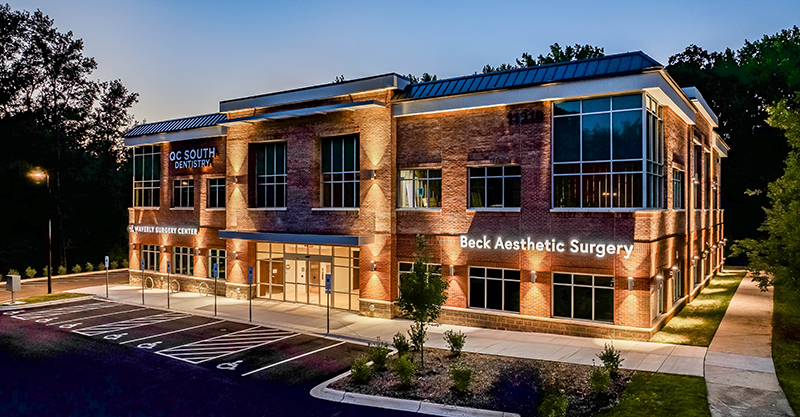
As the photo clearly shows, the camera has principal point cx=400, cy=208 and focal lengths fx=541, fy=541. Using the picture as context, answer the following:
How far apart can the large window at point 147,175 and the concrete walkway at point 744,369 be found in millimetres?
35289

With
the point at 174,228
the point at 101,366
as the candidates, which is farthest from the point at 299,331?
the point at 174,228

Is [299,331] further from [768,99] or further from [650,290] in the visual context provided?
[768,99]

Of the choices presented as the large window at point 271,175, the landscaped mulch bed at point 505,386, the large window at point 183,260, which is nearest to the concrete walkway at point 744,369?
the landscaped mulch bed at point 505,386

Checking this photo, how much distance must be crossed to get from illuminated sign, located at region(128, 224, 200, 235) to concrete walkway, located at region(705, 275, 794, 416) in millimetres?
29781

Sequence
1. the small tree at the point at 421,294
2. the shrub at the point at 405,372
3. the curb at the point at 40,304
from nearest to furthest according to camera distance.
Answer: the shrub at the point at 405,372 < the small tree at the point at 421,294 < the curb at the point at 40,304

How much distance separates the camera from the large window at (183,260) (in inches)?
1430

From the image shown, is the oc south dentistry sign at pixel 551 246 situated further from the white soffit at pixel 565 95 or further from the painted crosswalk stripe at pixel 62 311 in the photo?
the painted crosswalk stripe at pixel 62 311

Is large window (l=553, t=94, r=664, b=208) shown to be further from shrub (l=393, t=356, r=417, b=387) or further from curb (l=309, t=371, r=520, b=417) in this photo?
curb (l=309, t=371, r=520, b=417)

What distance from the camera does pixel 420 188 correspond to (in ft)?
85.7

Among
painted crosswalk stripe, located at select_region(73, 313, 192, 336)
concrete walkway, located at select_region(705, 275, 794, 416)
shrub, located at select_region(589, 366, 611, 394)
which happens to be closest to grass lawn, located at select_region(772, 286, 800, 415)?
concrete walkway, located at select_region(705, 275, 794, 416)

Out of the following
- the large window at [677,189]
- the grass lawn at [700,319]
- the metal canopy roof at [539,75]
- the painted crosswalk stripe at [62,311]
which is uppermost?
the metal canopy roof at [539,75]

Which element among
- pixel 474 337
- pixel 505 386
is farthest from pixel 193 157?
pixel 505 386

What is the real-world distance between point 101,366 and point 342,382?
8591 mm

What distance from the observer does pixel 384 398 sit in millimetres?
14430
